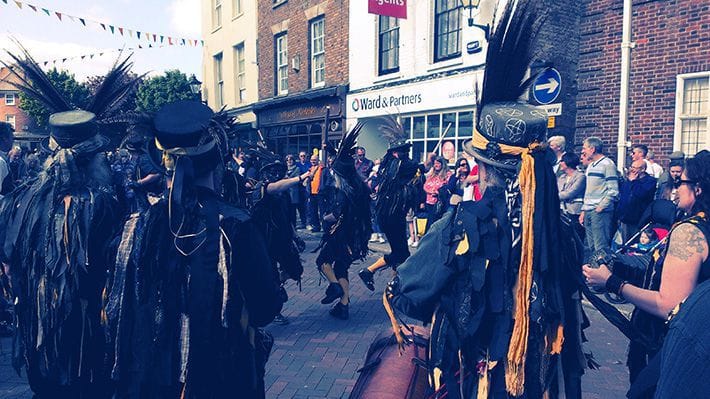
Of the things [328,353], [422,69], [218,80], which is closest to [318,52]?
[422,69]

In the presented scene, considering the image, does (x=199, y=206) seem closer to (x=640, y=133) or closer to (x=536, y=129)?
(x=536, y=129)

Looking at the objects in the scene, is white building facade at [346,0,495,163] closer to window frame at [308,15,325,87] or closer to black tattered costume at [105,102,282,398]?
window frame at [308,15,325,87]

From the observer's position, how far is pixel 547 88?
28.2ft

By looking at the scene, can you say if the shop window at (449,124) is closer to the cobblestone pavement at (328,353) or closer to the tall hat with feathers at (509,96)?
the cobblestone pavement at (328,353)

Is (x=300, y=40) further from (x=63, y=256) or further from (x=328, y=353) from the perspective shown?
(x=63, y=256)

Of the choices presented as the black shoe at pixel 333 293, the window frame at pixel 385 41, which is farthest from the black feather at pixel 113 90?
the window frame at pixel 385 41

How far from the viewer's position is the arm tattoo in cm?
Answer: 247

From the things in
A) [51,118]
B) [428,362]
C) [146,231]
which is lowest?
[428,362]

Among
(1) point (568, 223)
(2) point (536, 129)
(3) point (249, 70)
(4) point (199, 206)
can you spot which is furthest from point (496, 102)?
(3) point (249, 70)

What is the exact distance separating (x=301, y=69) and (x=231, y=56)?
237 inches

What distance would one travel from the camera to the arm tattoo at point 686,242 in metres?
2.47

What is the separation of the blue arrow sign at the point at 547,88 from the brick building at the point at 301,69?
852 cm

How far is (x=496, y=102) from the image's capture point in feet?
8.78

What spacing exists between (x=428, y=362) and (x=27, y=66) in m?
3.37
